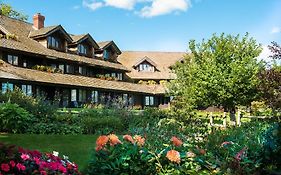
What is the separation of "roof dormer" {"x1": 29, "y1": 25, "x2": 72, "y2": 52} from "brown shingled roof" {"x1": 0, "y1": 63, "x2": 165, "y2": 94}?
3888mm

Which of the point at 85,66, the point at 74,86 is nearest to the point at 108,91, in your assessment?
the point at 85,66

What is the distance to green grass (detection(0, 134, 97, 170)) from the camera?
10.0 meters

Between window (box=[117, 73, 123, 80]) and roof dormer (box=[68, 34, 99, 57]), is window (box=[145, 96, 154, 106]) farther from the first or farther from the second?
roof dormer (box=[68, 34, 99, 57])

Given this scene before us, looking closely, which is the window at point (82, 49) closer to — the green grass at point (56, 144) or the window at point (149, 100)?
the window at point (149, 100)

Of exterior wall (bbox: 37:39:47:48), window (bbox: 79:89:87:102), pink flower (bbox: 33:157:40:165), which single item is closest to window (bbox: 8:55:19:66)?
exterior wall (bbox: 37:39:47:48)

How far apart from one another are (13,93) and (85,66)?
83.3ft

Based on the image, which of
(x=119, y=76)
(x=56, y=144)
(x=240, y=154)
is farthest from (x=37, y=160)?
(x=119, y=76)

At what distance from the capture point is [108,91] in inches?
1789

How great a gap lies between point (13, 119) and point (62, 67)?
88.3ft

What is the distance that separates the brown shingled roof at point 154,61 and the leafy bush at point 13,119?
1653 inches

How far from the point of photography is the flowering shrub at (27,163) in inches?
171

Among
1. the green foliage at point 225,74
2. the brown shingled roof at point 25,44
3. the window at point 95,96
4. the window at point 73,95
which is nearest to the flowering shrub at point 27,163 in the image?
the green foliage at point 225,74

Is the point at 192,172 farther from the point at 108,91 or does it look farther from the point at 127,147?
the point at 108,91

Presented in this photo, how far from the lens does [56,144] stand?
39.7 ft
